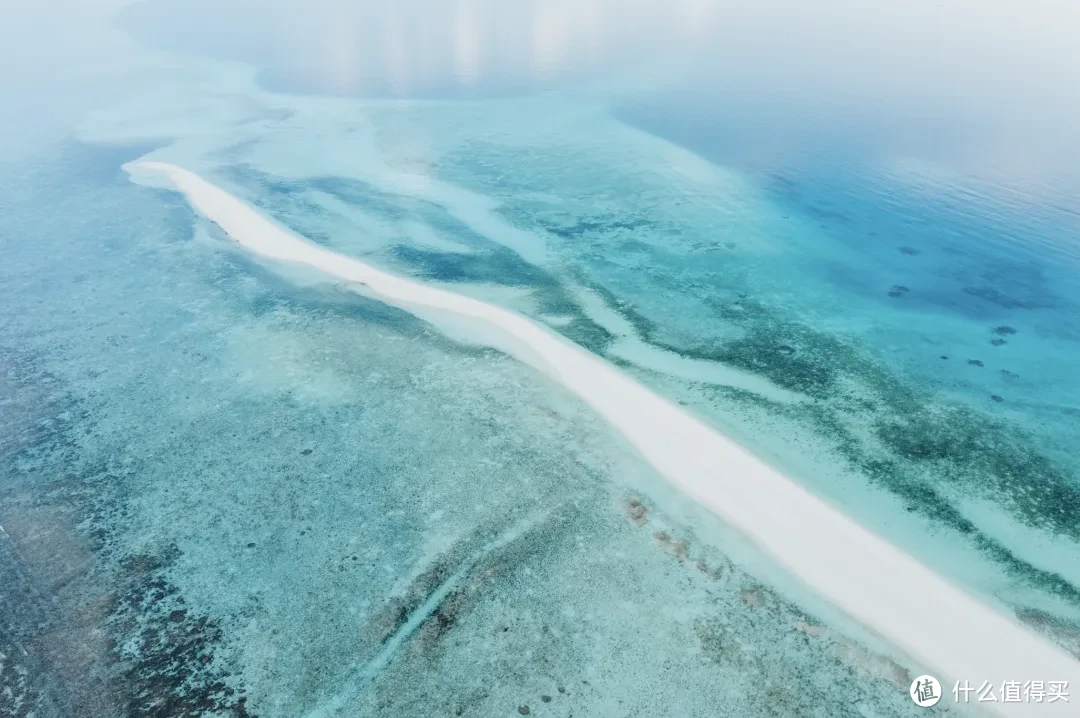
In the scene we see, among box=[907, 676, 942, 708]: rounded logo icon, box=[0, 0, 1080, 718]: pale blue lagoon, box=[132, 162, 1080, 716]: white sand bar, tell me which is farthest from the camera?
box=[132, 162, 1080, 716]: white sand bar

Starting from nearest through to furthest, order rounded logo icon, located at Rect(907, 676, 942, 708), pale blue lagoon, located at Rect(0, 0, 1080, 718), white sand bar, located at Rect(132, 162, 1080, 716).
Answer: rounded logo icon, located at Rect(907, 676, 942, 708), pale blue lagoon, located at Rect(0, 0, 1080, 718), white sand bar, located at Rect(132, 162, 1080, 716)

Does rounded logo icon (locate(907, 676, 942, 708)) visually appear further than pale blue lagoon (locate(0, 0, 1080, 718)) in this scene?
No

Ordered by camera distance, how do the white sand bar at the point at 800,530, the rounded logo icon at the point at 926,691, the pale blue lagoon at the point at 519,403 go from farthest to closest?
the white sand bar at the point at 800,530 → the pale blue lagoon at the point at 519,403 → the rounded logo icon at the point at 926,691

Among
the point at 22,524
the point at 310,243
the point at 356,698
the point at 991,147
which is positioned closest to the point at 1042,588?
the point at 356,698

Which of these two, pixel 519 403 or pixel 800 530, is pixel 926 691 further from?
pixel 519 403

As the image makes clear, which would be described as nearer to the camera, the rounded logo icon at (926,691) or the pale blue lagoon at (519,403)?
the rounded logo icon at (926,691)

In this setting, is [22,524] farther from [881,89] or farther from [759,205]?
[881,89]
